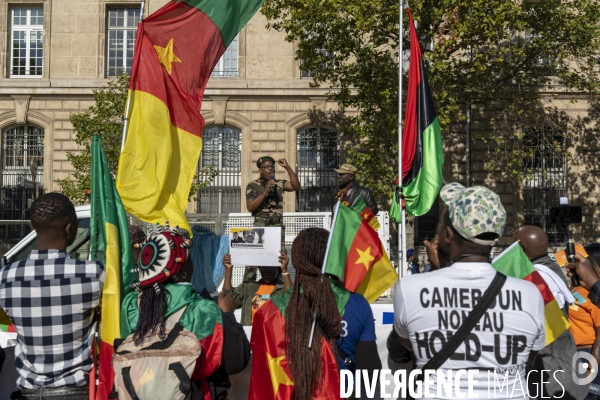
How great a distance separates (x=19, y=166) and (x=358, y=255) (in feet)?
72.7

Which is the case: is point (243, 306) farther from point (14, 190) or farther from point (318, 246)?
point (14, 190)

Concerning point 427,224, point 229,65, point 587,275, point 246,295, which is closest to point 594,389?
point 587,275

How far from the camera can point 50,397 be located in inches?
148

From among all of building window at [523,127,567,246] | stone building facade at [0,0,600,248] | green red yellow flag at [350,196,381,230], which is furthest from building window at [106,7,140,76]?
green red yellow flag at [350,196,381,230]

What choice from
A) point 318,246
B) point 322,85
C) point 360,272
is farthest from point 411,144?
point 322,85

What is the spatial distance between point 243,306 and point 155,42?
8.47 feet

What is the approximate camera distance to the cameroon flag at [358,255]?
14.6 feet

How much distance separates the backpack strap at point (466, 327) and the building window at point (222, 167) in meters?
20.9

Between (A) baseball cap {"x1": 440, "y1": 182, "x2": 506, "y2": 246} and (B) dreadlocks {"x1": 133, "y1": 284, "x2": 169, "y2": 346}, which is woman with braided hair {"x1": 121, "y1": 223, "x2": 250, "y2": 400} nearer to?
(B) dreadlocks {"x1": 133, "y1": 284, "x2": 169, "y2": 346}

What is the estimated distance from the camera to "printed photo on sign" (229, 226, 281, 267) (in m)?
6.53

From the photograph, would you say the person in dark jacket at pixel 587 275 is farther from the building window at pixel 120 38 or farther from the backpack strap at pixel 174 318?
the building window at pixel 120 38

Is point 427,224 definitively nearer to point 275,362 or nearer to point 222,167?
point 222,167

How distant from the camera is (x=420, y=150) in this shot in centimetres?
919

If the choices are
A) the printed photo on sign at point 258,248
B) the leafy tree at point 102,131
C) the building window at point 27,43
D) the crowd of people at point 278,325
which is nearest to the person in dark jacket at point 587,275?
the crowd of people at point 278,325
